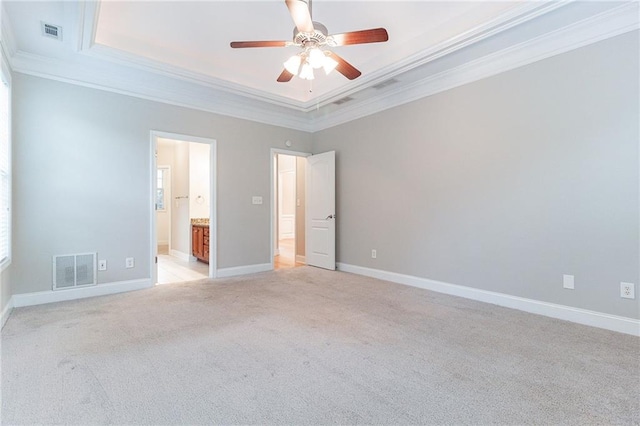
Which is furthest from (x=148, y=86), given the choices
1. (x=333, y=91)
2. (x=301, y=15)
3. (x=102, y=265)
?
(x=301, y=15)

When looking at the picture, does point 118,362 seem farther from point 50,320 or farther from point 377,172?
point 377,172

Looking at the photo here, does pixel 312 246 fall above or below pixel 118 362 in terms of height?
above

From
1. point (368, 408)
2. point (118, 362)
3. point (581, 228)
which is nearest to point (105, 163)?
point (118, 362)

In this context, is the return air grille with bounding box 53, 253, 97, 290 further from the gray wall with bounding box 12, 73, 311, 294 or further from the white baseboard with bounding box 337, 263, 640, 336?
the white baseboard with bounding box 337, 263, 640, 336

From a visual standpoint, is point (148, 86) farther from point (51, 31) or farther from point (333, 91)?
point (333, 91)

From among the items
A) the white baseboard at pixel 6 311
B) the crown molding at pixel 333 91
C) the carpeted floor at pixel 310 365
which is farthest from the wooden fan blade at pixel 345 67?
the white baseboard at pixel 6 311

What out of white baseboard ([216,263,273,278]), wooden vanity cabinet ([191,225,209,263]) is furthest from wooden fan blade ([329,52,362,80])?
wooden vanity cabinet ([191,225,209,263])

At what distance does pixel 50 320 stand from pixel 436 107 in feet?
15.9

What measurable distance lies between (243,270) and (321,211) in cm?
171

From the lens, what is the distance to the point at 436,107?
4.08m

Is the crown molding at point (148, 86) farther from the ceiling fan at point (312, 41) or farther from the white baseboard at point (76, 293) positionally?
the white baseboard at point (76, 293)

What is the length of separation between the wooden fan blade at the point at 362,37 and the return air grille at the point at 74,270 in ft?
12.3

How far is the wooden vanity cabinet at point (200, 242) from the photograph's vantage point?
19.6ft

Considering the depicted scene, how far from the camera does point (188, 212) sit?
682 cm
